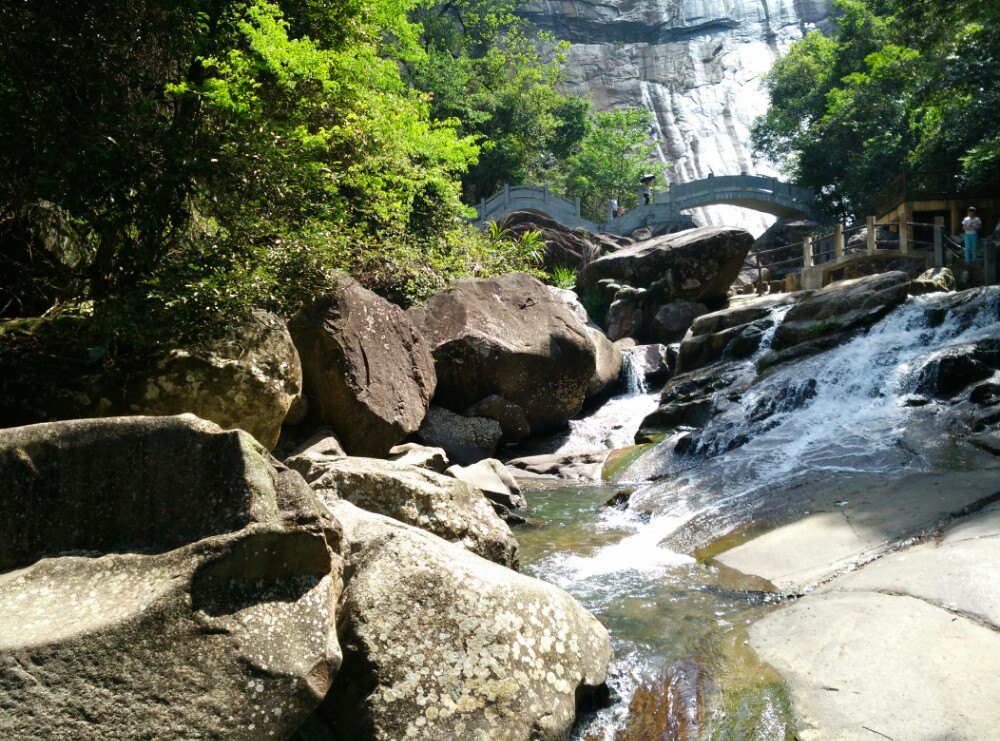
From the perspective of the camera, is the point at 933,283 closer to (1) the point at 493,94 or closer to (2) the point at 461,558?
(2) the point at 461,558

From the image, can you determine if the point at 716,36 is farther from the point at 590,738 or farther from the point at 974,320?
the point at 590,738

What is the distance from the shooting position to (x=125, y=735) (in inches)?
101

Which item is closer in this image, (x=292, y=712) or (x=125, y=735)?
(x=125, y=735)

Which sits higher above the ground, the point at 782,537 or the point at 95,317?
the point at 95,317

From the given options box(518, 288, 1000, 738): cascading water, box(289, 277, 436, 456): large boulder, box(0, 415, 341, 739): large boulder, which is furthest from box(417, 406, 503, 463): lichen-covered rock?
box(0, 415, 341, 739): large boulder

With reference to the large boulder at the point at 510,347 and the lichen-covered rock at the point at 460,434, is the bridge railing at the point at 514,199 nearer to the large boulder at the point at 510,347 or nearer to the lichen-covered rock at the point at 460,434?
the large boulder at the point at 510,347

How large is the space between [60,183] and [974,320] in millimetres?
13165

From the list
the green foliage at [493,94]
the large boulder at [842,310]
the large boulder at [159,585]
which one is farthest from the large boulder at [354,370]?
the green foliage at [493,94]

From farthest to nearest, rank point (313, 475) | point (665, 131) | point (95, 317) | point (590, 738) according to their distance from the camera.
→ point (665, 131), point (95, 317), point (313, 475), point (590, 738)

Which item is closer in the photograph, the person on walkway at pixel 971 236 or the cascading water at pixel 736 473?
the cascading water at pixel 736 473

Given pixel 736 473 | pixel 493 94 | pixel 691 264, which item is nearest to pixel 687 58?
pixel 493 94

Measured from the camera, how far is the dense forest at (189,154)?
22.0ft

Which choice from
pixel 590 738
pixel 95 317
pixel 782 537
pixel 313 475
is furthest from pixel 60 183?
pixel 782 537

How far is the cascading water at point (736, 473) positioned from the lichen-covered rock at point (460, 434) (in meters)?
2.01
